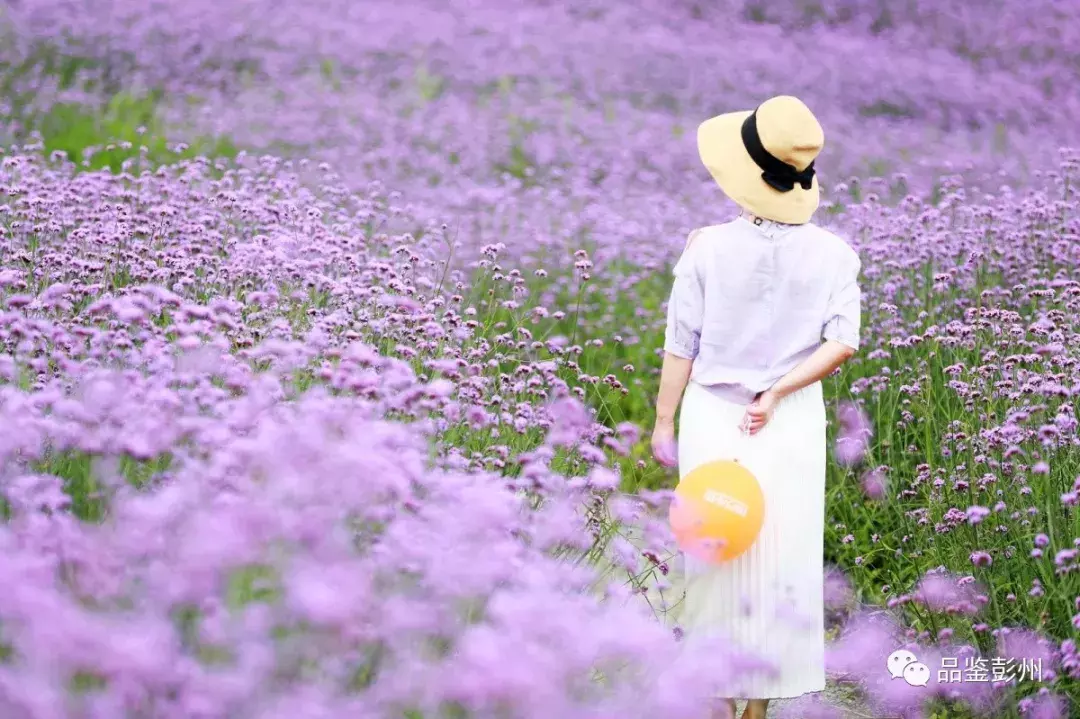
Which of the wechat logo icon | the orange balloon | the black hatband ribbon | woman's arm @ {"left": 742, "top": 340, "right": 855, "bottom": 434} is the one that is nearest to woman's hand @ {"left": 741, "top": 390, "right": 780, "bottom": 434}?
woman's arm @ {"left": 742, "top": 340, "right": 855, "bottom": 434}

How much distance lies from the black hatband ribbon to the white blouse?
0.42 feet

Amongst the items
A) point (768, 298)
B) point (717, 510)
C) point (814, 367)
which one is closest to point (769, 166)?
point (768, 298)

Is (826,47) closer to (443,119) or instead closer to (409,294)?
(443,119)

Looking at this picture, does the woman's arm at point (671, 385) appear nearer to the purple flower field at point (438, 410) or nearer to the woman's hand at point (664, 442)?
the woman's hand at point (664, 442)

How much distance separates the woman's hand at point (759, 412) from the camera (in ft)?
11.4

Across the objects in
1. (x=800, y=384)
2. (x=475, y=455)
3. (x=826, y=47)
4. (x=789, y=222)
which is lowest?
(x=826, y=47)

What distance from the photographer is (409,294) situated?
4.50 meters

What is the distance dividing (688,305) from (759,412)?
Result: 0.37 m

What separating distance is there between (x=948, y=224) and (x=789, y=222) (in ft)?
10.7

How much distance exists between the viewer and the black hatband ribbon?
344 centimetres

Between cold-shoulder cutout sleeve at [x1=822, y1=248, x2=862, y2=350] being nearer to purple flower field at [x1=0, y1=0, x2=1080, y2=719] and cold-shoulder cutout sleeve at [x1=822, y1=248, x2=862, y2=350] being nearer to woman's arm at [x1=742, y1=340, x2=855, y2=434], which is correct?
woman's arm at [x1=742, y1=340, x2=855, y2=434]

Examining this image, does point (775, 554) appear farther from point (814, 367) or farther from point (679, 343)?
point (679, 343)

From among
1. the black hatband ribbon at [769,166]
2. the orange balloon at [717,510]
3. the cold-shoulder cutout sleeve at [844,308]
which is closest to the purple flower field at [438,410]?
the orange balloon at [717,510]

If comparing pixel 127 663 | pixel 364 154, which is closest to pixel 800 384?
pixel 127 663
